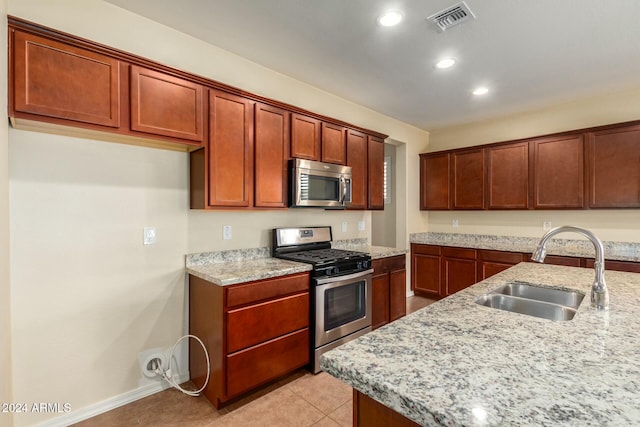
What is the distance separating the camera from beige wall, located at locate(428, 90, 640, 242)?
11.6ft

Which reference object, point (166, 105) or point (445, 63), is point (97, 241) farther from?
point (445, 63)

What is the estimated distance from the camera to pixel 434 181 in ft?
15.9

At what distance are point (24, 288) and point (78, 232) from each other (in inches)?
16.3

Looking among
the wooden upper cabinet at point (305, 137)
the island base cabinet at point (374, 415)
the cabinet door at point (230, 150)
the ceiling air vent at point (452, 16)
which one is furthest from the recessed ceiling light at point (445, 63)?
the island base cabinet at point (374, 415)

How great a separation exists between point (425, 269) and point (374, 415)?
4.07 m

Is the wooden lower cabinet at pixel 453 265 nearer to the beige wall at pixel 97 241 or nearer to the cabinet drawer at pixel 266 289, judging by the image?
the cabinet drawer at pixel 266 289

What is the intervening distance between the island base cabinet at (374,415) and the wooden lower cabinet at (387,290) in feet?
7.79

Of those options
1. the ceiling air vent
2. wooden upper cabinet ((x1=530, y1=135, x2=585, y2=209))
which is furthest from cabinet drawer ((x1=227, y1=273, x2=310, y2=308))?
wooden upper cabinet ((x1=530, y1=135, x2=585, y2=209))

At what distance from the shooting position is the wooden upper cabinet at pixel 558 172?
358 cm

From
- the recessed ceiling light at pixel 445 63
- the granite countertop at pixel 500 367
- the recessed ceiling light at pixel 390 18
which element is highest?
the recessed ceiling light at pixel 445 63

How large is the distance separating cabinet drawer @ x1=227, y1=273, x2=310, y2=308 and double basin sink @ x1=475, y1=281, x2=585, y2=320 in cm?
136

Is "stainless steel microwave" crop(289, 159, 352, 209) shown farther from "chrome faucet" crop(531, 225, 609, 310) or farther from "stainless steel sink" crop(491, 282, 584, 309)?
"chrome faucet" crop(531, 225, 609, 310)

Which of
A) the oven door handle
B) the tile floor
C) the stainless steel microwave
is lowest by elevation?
the tile floor

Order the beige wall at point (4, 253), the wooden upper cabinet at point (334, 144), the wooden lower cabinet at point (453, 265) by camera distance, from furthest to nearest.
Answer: the wooden lower cabinet at point (453, 265)
the wooden upper cabinet at point (334, 144)
the beige wall at point (4, 253)
